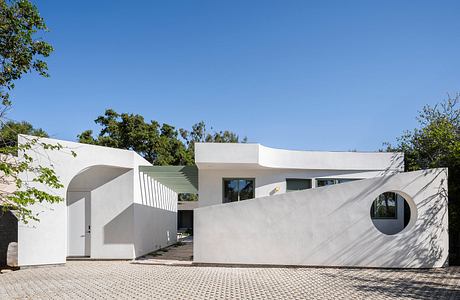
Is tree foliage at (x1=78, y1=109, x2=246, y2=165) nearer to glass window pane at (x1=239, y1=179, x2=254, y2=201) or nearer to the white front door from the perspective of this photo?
the white front door

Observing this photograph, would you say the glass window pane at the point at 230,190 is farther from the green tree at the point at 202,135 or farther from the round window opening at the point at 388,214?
the green tree at the point at 202,135

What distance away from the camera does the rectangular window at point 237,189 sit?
1420 cm

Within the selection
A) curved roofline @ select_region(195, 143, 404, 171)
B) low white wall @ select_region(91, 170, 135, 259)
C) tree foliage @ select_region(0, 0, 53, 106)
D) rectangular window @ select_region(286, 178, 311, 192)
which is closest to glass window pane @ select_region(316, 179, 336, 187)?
rectangular window @ select_region(286, 178, 311, 192)

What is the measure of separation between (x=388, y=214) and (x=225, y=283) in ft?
27.3

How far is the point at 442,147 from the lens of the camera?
564 inches

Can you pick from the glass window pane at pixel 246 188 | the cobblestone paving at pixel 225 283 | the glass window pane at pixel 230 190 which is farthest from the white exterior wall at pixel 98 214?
the glass window pane at pixel 246 188

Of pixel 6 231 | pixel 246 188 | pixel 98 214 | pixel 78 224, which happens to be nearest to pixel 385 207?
pixel 246 188

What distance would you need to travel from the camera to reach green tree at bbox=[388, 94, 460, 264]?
11625 mm

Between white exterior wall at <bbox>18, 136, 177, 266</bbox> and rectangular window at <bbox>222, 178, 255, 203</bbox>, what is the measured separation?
143 inches

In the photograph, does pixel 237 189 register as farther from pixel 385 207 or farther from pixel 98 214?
pixel 385 207

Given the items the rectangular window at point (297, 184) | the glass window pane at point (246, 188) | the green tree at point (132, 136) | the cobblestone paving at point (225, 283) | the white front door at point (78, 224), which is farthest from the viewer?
the green tree at point (132, 136)

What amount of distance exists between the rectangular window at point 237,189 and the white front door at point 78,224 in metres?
5.43

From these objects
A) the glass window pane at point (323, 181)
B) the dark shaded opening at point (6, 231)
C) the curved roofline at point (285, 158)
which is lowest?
the dark shaded opening at point (6, 231)

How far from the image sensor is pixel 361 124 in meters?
21.6
